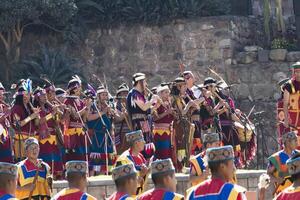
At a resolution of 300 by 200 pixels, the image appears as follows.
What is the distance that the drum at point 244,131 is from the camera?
19922 mm

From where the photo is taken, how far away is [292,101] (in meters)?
19.0

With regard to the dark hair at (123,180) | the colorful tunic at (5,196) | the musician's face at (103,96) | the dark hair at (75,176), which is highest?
the musician's face at (103,96)

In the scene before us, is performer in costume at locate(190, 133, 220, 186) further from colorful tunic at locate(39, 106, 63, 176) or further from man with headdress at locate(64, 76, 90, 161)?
man with headdress at locate(64, 76, 90, 161)

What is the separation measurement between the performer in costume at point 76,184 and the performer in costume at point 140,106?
5573 millimetres

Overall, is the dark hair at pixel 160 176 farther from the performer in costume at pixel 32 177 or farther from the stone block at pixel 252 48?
the stone block at pixel 252 48

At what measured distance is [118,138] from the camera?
1908 cm

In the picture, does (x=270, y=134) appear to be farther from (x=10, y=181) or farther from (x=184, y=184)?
(x=10, y=181)

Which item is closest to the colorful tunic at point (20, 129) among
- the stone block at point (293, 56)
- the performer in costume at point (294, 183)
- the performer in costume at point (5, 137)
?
the performer in costume at point (5, 137)

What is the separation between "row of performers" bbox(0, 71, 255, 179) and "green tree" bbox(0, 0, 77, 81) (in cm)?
535

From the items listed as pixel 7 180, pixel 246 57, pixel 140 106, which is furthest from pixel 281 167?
pixel 246 57

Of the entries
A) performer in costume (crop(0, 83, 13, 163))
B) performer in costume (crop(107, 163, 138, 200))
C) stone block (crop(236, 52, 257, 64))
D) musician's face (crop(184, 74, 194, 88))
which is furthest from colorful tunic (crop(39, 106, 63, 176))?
stone block (crop(236, 52, 257, 64))

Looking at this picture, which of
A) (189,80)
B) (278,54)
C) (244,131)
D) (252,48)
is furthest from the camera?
(252,48)

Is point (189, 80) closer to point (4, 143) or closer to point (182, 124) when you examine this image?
point (182, 124)

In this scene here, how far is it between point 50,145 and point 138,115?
137cm
